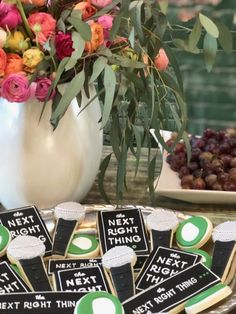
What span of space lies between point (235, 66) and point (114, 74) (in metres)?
1.04

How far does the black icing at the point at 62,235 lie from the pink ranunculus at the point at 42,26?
237 mm

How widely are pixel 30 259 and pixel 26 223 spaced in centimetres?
9

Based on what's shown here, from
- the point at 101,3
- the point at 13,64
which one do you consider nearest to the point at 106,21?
the point at 101,3

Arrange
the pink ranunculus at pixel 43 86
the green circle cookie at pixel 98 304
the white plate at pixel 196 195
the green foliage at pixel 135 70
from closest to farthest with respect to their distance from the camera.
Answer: the green circle cookie at pixel 98 304 < the green foliage at pixel 135 70 < the pink ranunculus at pixel 43 86 < the white plate at pixel 196 195

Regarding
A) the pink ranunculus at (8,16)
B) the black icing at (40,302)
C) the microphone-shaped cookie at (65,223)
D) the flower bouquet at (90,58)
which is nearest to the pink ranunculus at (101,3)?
the flower bouquet at (90,58)

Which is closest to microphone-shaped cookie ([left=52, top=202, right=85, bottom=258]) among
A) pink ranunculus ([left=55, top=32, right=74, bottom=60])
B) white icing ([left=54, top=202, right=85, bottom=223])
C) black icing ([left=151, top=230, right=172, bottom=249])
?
white icing ([left=54, top=202, right=85, bottom=223])

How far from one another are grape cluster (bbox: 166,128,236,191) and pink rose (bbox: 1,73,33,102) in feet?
1.13

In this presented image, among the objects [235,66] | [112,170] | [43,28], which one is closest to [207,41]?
[43,28]

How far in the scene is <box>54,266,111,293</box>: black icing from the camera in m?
0.69

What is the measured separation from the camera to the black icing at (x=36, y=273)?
71 centimetres

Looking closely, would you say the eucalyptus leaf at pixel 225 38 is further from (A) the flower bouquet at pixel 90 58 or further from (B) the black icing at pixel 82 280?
(B) the black icing at pixel 82 280

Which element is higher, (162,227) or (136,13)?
(136,13)

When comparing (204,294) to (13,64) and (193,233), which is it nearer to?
(193,233)

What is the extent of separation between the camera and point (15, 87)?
0.81 metres
